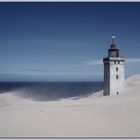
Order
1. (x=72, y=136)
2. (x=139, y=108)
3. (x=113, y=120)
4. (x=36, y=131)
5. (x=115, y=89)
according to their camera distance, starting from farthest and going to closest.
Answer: (x=115, y=89) → (x=139, y=108) → (x=113, y=120) → (x=36, y=131) → (x=72, y=136)

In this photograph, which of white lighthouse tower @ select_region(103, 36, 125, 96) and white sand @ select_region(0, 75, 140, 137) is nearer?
white sand @ select_region(0, 75, 140, 137)

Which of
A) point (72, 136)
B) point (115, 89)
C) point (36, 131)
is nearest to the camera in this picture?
point (72, 136)

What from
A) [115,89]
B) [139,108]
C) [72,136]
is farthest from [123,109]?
[115,89]

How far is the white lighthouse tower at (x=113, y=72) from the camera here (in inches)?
1265

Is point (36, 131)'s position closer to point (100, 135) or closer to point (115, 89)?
point (100, 135)

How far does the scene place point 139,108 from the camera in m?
18.7

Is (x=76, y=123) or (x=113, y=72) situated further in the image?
(x=113, y=72)

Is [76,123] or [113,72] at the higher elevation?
[113,72]

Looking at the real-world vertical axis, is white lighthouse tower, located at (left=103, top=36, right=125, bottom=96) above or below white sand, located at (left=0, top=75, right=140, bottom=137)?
above

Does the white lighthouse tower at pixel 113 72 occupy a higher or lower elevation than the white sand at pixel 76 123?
higher

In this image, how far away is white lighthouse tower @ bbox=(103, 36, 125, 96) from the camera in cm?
3214

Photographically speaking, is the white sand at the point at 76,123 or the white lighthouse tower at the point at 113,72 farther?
the white lighthouse tower at the point at 113,72

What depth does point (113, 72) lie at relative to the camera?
32.2 metres

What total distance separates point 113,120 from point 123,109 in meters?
3.11
